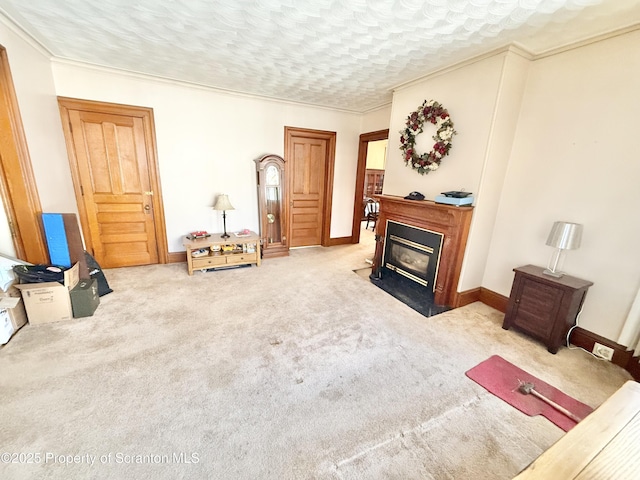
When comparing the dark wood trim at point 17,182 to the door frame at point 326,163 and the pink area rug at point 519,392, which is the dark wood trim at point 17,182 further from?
the pink area rug at point 519,392

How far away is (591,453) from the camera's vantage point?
2.56ft

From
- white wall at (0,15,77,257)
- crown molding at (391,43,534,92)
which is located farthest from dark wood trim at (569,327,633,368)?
white wall at (0,15,77,257)

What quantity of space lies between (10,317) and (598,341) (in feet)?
16.4

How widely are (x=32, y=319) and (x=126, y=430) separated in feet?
5.87

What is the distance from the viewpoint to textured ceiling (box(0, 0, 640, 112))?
186 centimetres

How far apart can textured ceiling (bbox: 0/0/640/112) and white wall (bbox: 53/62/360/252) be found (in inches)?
11.2

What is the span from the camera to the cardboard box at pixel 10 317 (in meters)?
2.07

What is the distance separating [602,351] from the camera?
220cm

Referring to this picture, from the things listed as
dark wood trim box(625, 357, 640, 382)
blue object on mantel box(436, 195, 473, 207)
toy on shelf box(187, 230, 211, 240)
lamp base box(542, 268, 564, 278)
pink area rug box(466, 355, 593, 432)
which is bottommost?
pink area rug box(466, 355, 593, 432)

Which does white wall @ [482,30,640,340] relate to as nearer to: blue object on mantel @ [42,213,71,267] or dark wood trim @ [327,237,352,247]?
dark wood trim @ [327,237,352,247]

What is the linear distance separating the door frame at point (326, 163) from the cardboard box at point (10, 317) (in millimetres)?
3216

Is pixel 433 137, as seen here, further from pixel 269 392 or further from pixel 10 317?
pixel 10 317

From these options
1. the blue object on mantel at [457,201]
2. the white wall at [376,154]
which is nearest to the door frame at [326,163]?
the blue object on mantel at [457,201]

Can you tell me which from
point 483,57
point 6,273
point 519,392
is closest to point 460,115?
point 483,57
